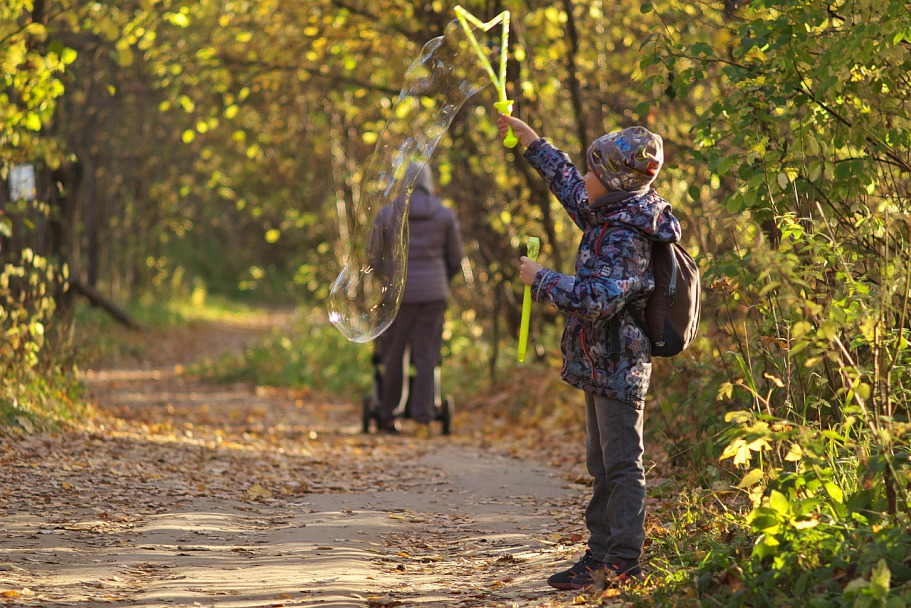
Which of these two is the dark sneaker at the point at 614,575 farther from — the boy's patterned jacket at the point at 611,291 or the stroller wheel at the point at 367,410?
the stroller wheel at the point at 367,410

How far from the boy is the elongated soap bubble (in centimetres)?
183

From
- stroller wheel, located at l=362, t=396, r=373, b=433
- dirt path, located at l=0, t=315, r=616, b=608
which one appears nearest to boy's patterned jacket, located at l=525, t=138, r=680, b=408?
dirt path, located at l=0, t=315, r=616, b=608

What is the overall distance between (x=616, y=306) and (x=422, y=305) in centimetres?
563

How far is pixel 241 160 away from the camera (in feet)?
79.9

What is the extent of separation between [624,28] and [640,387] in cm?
788

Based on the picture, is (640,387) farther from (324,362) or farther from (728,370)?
(324,362)

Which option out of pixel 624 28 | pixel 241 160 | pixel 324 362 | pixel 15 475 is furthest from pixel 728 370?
pixel 241 160

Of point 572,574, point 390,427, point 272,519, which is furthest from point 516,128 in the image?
point 390,427

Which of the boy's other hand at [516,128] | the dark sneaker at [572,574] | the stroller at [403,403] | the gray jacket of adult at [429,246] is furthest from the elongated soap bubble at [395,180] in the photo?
the stroller at [403,403]

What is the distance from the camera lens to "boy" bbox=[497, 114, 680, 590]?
171 inches

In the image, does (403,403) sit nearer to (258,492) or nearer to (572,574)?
(258,492)

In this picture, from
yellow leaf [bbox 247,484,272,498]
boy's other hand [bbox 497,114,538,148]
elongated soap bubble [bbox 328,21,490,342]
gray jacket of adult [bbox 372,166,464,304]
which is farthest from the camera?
gray jacket of adult [bbox 372,166,464,304]

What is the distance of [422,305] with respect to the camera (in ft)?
32.3

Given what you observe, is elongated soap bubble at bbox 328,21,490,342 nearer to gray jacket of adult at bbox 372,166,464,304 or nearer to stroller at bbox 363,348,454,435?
gray jacket of adult at bbox 372,166,464,304
